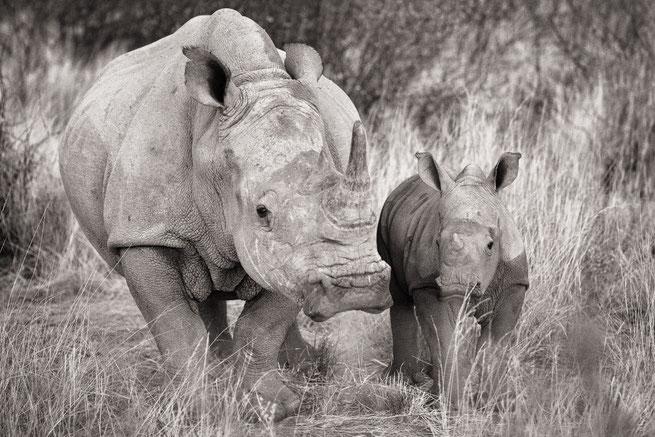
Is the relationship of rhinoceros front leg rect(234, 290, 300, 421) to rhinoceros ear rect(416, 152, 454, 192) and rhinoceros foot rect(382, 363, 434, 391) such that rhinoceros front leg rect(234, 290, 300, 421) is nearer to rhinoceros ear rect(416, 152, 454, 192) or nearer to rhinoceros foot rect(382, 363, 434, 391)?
rhinoceros foot rect(382, 363, 434, 391)

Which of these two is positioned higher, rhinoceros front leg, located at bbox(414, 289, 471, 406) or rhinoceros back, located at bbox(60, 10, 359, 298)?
rhinoceros back, located at bbox(60, 10, 359, 298)

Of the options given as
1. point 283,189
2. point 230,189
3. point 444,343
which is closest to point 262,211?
point 283,189

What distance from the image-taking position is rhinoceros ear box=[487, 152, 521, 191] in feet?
17.1

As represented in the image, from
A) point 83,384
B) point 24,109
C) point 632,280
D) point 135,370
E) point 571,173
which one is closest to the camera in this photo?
point 83,384

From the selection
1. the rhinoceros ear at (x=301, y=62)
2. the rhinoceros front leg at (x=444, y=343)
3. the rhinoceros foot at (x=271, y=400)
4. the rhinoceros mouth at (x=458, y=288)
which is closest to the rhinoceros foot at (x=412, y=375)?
the rhinoceros front leg at (x=444, y=343)

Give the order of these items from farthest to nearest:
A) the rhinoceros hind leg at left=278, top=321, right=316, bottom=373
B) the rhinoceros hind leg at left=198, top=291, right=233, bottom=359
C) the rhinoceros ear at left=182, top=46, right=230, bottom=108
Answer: the rhinoceros hind leg at left=198, top=291, right=233, bottom=359, the rhinoceros hind leg at left=278, top=321, right=316, bottom=373, the rhinoceros ear at left=182, top=46, right=230, bottom=108

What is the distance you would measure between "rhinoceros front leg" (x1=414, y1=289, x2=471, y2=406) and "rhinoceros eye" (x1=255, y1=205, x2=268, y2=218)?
3.32ft

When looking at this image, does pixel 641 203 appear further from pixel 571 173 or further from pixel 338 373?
pixel 338 373

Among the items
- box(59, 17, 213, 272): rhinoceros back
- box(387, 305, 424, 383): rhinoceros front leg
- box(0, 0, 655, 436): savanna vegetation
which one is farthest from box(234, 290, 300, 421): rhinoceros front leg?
box(387, 305, 424, 383): rhinoceros front leg

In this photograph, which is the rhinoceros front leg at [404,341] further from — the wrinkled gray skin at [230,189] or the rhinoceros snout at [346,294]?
the rhinoceros snout at [346,294]

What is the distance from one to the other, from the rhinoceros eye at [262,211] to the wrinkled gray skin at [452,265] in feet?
2.80

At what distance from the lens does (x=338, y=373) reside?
565 centimetres

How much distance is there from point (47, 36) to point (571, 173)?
572cm

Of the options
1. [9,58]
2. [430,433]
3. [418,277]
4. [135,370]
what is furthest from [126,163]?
[9,58]
